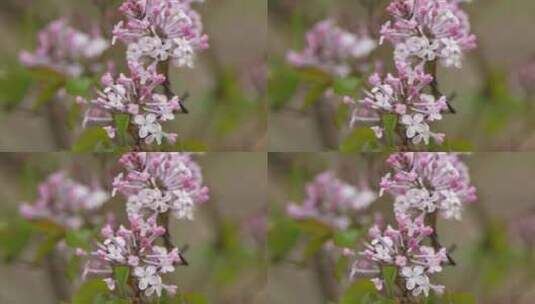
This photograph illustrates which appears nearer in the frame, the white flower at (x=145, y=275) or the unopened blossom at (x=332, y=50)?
the white flower at (x=145, y=275)

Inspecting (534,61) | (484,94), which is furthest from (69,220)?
(534,61)

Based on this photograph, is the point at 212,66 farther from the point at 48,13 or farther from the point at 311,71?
the point at 48,13

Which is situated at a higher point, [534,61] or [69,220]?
[534,61]

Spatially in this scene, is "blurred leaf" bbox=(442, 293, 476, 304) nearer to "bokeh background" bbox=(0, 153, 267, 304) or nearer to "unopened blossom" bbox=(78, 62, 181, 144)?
"bokeh background" bbox=(0, 153, 267, 304)

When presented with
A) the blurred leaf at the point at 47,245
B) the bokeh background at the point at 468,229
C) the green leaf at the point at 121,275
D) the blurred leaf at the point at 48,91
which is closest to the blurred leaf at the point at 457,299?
the bokeh background at the point at 468,229

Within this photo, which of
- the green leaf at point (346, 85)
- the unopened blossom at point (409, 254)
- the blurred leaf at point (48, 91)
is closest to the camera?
the unopened blossom at point (409, 254)

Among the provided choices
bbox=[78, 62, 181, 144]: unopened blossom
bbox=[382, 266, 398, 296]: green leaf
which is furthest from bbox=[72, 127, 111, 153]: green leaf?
bbox=[382, 266, 398, 296]: green leaf

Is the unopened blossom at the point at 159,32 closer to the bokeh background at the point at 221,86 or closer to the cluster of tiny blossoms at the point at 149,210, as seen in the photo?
the bokeh background at the point at 221,86
